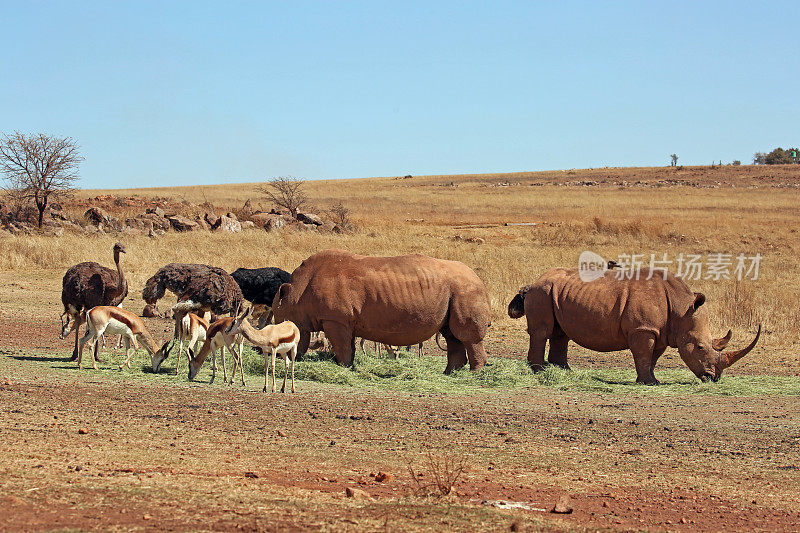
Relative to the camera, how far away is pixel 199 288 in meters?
15.5

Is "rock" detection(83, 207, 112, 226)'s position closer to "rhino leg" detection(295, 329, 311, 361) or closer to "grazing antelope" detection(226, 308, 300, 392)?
"rhino leg" detection(295, 329, 311, 361)

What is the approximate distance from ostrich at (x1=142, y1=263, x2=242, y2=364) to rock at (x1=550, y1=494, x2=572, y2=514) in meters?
9.26

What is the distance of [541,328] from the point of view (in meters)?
16.0

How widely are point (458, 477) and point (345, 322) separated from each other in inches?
276

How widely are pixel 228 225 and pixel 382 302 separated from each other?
23.6 meters

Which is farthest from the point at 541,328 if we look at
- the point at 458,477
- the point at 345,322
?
the point at 458,477

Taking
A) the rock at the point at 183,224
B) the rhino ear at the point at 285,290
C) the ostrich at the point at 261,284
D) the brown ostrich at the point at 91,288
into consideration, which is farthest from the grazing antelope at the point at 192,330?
the rock at the point at 183,224

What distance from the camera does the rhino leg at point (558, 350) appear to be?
16.4 metres

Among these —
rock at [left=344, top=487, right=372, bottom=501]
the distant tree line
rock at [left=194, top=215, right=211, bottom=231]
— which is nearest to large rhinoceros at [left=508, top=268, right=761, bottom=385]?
rock at [left=344, top=487, right=372, bottom=501]

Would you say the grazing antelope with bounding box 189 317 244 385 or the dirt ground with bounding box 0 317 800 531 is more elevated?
the grazing antelope with bounding box 189 317 244 385

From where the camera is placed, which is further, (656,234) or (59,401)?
(656,234)

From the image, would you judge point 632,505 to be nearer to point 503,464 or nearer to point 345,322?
point 503,464

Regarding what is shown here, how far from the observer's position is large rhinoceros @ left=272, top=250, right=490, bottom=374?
581 inches

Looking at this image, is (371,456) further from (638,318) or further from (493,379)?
(638,318)
